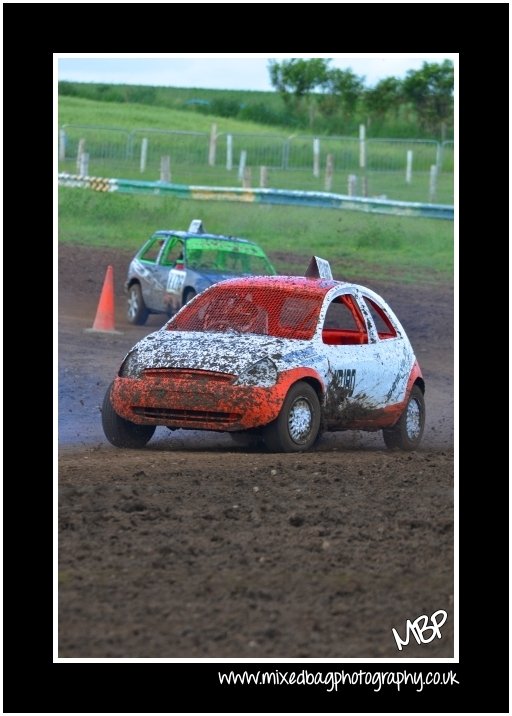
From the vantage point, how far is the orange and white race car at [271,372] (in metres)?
11.3

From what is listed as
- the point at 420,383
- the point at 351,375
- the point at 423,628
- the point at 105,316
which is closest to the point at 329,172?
the point at 105,316

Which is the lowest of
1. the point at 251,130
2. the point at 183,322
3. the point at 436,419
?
the point at 436,419

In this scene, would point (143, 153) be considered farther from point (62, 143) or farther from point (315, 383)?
point (315, 383)

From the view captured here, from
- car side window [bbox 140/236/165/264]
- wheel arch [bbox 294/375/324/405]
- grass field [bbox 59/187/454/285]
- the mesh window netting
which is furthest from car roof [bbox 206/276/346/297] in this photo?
grass field [bbox 59/187/454/285]

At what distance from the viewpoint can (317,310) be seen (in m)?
12.4

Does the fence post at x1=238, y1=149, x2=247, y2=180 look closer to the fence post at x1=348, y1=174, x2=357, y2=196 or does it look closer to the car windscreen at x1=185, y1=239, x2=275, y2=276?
the fence post at x1=348, y1=174, x2=357, y2=196

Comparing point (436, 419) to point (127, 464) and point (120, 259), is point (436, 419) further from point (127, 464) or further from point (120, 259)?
point (120, 259)

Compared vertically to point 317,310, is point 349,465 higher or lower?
lower

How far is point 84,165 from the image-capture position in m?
33.5

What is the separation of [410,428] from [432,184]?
22.3 meters

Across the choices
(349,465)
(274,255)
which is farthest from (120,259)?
(349,465)

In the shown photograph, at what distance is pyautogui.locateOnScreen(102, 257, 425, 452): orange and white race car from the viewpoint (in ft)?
37.1
